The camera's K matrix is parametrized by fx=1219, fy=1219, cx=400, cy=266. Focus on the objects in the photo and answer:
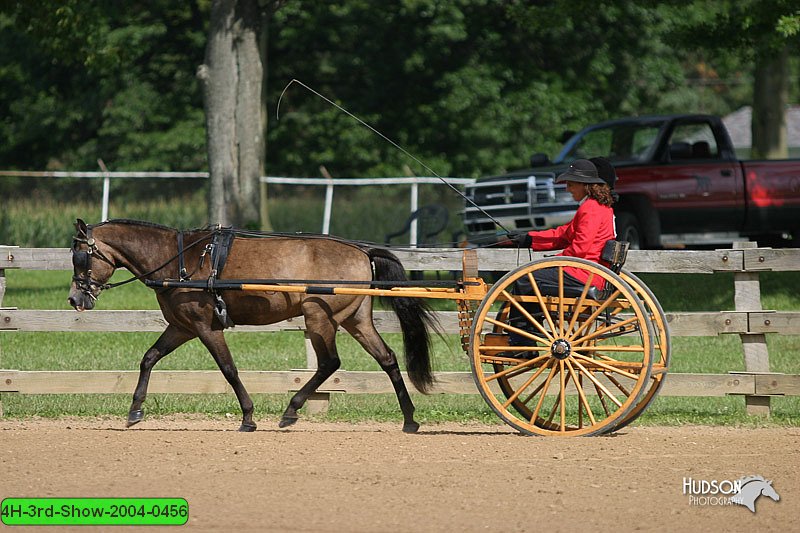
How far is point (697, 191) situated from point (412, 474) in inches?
397

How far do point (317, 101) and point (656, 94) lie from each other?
11078 millimetres

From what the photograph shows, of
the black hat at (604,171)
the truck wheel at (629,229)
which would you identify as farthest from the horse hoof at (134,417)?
the truck wheel at (629,229)

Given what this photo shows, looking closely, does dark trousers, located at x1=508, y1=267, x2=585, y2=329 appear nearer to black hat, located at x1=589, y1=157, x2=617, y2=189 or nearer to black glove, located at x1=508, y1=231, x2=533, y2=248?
black glove, located at x1=508, y1=231, x2=533, y2=248

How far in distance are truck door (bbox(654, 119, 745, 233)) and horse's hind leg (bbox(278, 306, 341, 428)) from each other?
815cm

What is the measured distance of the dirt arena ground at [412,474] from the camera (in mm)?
6164

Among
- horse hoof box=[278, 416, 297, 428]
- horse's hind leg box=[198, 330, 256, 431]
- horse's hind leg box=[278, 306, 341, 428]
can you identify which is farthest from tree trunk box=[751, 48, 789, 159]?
horse's hind leg box=[198, 330, 256, 431]

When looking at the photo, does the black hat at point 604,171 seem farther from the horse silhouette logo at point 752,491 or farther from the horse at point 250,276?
the horse silhouette logo at point 752,491

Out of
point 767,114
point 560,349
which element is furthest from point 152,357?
point 767,114

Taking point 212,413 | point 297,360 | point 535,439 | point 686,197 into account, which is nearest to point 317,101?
point 686,197

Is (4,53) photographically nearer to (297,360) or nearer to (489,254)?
(297,360)

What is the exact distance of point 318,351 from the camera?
29.5 ft

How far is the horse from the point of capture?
876cm

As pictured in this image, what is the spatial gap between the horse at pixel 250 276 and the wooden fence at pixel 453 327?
2.39 ft

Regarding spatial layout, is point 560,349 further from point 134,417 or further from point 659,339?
point 134,417
